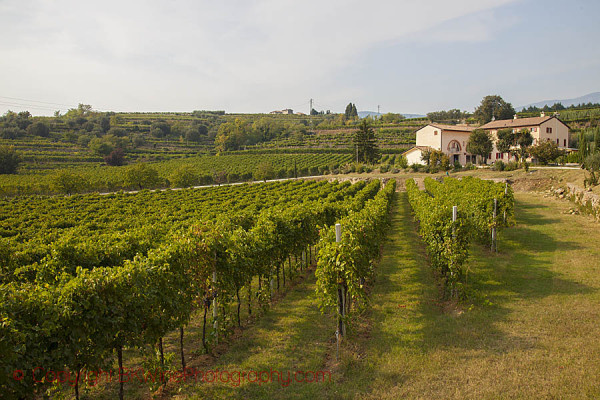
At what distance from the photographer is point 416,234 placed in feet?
62.1

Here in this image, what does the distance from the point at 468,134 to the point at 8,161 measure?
8527cm

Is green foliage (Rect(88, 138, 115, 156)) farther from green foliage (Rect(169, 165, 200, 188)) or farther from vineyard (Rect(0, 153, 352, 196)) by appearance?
green foliage (Rect(169, 165, 200, 188))

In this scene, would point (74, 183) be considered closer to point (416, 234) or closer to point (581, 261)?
point (416, 234)

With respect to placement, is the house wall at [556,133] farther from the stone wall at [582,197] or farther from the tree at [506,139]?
the stone wall at [582,197]

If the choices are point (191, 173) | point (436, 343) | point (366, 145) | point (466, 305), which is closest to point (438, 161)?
point (366, 145)

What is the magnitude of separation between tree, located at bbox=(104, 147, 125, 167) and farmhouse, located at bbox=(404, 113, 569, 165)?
217 feet

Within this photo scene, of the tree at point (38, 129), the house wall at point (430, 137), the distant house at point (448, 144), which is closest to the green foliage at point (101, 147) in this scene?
the tree at point (38, 129)

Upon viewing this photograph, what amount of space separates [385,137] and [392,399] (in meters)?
96.4

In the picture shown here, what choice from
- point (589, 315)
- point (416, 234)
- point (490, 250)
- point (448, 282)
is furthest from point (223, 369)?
point (416, 234)

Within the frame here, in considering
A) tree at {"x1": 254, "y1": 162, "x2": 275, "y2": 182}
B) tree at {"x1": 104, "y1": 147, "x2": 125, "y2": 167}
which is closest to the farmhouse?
tree at {"x1": 254, "y1": 162, "x2": 275, "y2": 182}

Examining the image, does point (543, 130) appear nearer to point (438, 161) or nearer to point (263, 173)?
point (438, 161)

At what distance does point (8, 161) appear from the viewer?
210 feet

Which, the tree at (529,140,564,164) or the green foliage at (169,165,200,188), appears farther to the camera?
the green foliage at (169,165,200,188)

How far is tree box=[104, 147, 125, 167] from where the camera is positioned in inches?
3172
